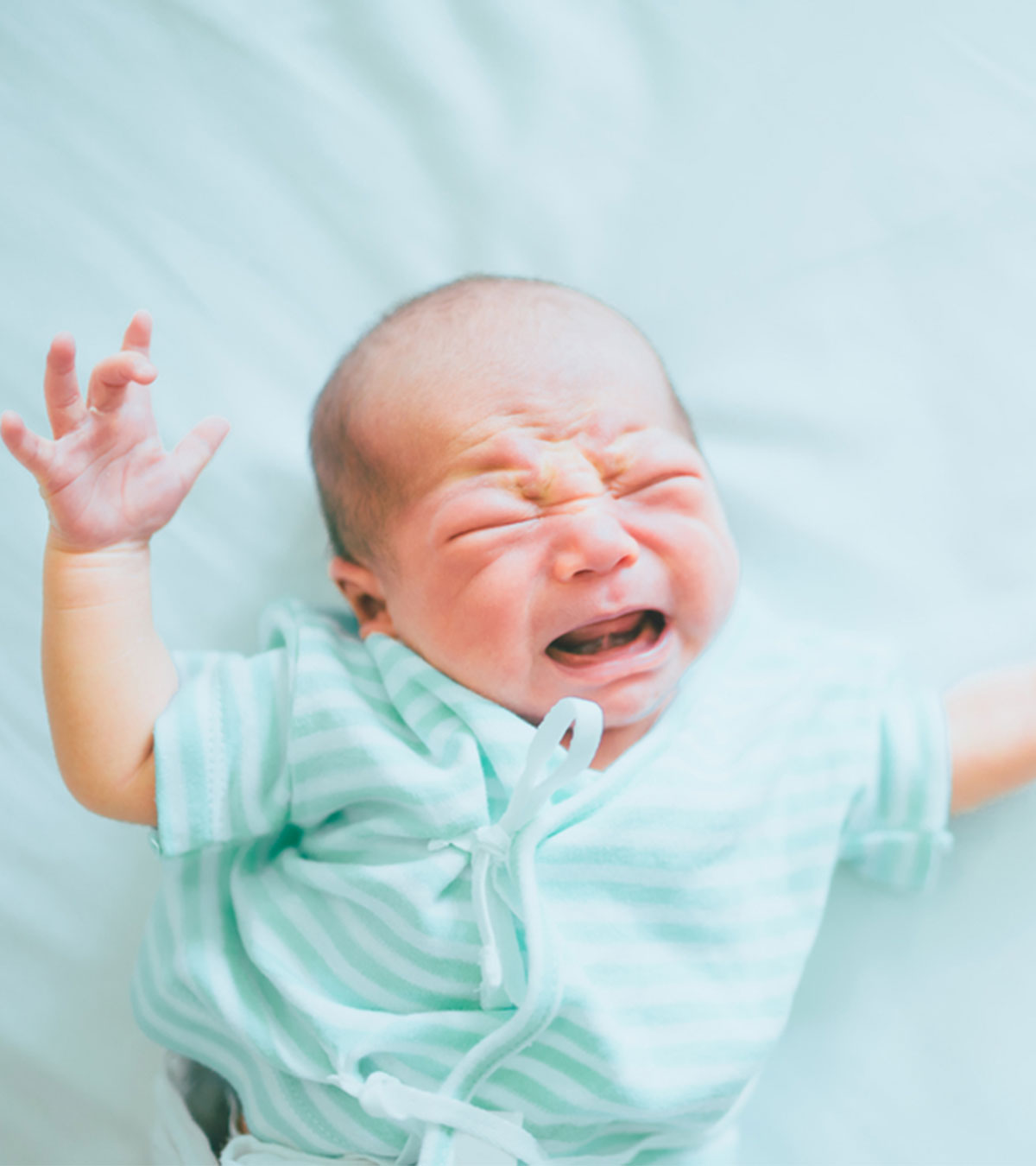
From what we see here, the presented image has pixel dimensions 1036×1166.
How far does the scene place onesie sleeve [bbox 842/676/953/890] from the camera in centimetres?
114

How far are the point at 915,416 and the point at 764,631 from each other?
0.32 metres

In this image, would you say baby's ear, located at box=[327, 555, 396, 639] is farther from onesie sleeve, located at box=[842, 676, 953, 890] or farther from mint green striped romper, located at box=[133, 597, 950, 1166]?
onesie sleeve, located at box=[842, 676, 953, 890]

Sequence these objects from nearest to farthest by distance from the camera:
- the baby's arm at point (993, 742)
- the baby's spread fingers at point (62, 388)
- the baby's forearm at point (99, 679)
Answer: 1. the baby's spread fingers at point (62, 388)
2. the baby's forearm at point (99, 679)
3. the baby's arm at point (993, 742)

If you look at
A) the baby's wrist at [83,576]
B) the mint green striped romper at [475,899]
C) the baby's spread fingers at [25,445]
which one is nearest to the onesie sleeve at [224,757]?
the mint green striped romper at [475,899]

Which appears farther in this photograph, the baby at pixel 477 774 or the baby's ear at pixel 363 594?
the baby's ear at pixel 363 594

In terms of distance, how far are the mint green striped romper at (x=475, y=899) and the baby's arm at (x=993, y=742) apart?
0.03m

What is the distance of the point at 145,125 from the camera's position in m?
1.35

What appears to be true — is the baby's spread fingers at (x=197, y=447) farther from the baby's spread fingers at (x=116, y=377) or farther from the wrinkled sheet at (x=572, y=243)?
the wrinkled sheet at (x=572, y=243)

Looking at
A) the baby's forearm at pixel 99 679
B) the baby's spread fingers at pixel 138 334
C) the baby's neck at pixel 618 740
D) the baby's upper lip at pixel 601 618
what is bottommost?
the baby's neck at pixel 618 740

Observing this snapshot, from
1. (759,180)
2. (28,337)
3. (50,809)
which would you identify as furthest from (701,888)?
(28,337)

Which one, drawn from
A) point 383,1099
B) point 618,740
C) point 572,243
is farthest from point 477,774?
point 572,243

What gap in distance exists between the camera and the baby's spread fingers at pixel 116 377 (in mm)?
950

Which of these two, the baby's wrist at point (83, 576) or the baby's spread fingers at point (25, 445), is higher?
the baby's spread fingers at point (25, 445)

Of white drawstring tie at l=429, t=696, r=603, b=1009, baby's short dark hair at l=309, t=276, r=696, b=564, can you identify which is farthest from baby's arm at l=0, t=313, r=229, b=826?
white drawstring tie at l=429, t=696, r=603, b=1009
